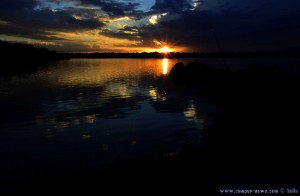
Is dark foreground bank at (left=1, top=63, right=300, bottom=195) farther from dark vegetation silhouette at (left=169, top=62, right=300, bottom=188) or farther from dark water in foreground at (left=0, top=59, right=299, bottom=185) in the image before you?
dark water in foreground at (left=0, top=59, right=299, bottom=185)

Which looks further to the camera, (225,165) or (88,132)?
(88,132)

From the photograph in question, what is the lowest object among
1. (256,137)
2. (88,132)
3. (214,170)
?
(88,132)

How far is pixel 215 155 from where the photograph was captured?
1034 cm

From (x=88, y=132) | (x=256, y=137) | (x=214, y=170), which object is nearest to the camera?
(x=214, y=170)

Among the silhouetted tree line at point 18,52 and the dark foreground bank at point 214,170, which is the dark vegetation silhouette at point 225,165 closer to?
the dark foreground bank at point 214,170

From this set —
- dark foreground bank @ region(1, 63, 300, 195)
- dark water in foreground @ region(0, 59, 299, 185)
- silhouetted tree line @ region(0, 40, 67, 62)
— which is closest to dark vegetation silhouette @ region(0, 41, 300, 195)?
dark foreground bank @ region(1, 63, 300, 195)

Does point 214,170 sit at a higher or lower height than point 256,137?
higher

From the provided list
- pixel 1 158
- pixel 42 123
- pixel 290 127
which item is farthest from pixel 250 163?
pixel 42 123

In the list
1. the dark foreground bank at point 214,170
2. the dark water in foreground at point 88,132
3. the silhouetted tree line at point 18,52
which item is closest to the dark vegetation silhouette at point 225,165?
the dark foreground bank at point 214,170

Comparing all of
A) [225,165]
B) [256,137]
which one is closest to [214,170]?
[225,165]

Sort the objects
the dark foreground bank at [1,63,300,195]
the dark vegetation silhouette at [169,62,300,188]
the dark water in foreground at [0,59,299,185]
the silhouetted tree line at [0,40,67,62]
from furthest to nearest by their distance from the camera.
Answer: the silhouetted tree line at [0,40,67,62] → the dark water in foreground at [0,59,299,185] → the dark vegetation silhouette at [169,62,300,188] → the dark foreground bank at [1,63,300,195]

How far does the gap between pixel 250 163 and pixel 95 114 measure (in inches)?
686

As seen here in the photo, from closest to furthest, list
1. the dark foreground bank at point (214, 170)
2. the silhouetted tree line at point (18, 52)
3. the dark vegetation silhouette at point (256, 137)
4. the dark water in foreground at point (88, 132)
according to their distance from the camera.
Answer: the dark foreground bank at point (214, 170)
the dark vegetation silhouette at point (256, 137)
the dark water in foreground at point (88, 132)
the silhouetted tree line at point (18, 52)

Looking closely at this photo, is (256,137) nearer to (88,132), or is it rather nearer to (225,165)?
(225,165)
